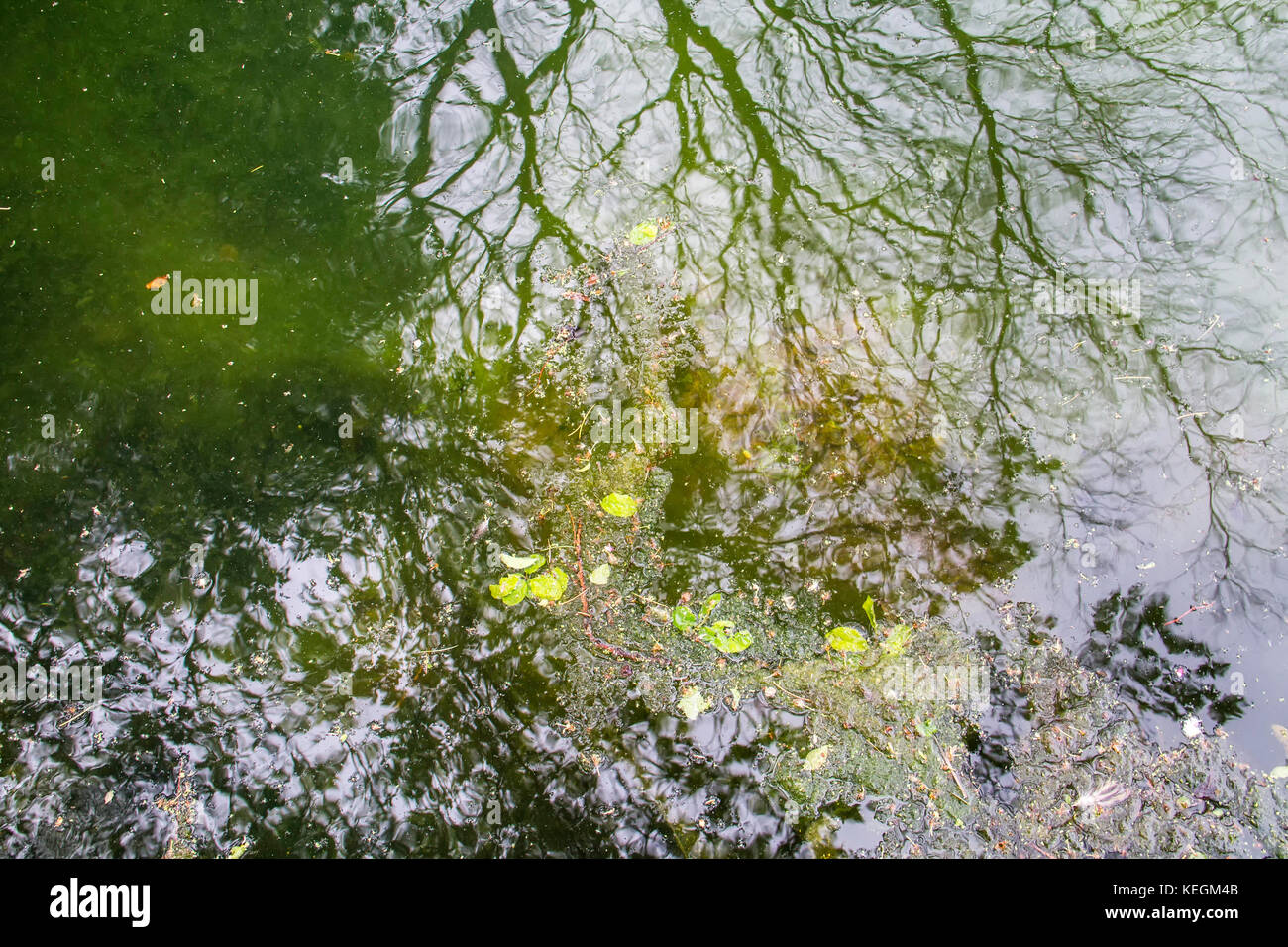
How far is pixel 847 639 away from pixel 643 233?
2.06 metres

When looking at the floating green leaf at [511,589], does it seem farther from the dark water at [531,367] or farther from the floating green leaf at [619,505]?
the floating green leaf at [619,505]

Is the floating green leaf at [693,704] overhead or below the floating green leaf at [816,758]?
overhead

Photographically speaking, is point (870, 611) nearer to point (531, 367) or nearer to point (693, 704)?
point (693, 704)

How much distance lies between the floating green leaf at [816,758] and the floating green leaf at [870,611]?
0.50 metres

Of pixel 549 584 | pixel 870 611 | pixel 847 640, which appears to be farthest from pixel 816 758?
pixel 549 584

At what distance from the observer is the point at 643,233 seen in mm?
3385

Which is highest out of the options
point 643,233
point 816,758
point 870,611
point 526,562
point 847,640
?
point 643,233

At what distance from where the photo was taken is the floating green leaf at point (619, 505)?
2.99 metres

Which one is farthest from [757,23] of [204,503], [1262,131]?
[204,503]

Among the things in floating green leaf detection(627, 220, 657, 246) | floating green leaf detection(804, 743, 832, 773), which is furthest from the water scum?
floating green leaf detection(627, 220, 657, 246)

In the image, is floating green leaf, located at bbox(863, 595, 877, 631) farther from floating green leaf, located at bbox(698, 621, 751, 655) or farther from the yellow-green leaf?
floating green leaf, located at bbox(698, 621, 751, 655)

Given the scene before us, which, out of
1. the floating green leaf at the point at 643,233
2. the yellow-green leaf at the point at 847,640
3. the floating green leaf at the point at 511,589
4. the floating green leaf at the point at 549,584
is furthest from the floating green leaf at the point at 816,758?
the floating green leaf at the point at 643,233

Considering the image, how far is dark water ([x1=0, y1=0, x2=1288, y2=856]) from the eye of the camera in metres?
2.79
